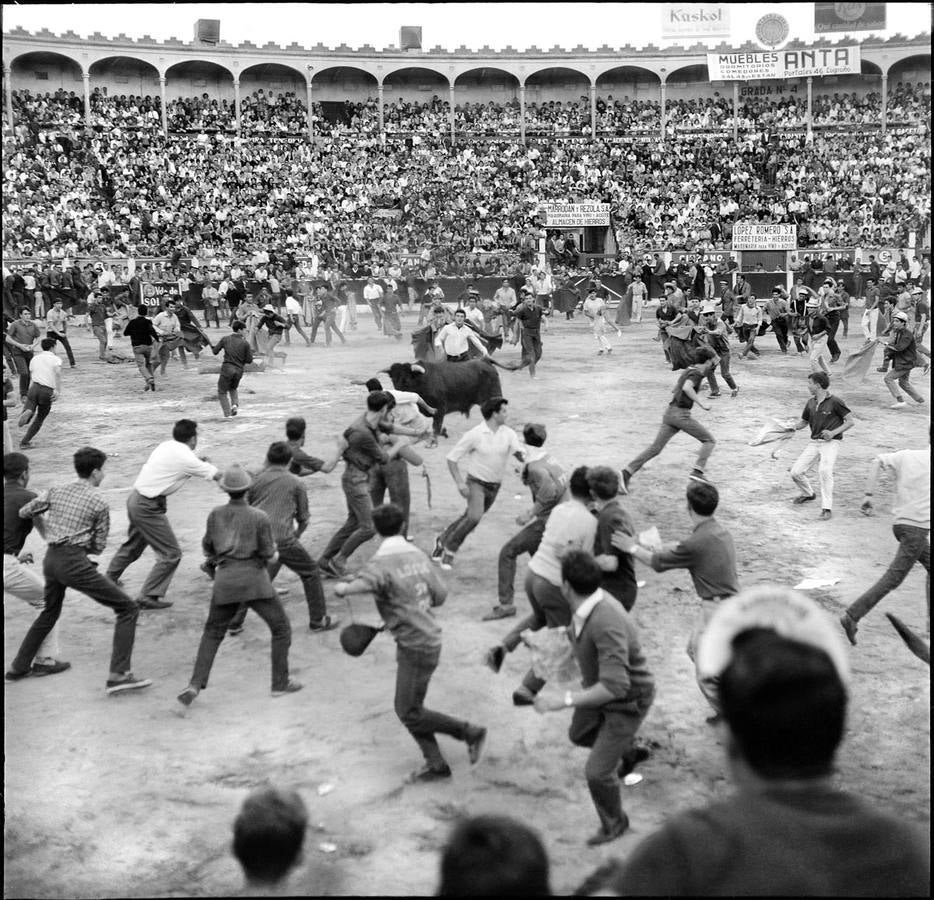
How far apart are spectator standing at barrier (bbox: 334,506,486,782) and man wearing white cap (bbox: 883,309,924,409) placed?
11676mm

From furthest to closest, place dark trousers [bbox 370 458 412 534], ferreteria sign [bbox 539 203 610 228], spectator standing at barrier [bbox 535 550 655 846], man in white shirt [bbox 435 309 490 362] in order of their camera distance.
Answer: ferreteria sign [bbox 539 203 610 228]
man in white shirt [bbox 435 309 490 362]
dark trousers [bbox 370 458 412 534]
spectator standing at barrier [bbox 535 550 655 846]

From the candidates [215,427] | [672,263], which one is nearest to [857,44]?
[672,263]

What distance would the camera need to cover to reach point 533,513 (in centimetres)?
834

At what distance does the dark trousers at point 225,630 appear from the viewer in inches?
281

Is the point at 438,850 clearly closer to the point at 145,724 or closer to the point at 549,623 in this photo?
the point at 549,623

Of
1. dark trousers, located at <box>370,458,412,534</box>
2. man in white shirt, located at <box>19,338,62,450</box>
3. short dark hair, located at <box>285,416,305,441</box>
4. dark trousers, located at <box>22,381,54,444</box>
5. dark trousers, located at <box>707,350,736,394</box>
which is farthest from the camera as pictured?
dark trousers, located at <box>707,350,736,394</box>

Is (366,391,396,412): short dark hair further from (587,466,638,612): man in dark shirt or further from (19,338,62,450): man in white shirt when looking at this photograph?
(19,338,62,450): man in white shirt

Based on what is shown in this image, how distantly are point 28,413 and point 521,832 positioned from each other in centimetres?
1460

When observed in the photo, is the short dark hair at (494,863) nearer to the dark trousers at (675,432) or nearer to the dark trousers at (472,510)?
the dark trousers at (472,510)

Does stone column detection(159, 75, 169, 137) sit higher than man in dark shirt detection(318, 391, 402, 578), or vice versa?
stone column detection(159, 75, 169, 137)

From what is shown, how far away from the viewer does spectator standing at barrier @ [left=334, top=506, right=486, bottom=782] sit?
A: 6215 mm

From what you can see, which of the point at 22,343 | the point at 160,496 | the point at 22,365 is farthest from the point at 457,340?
the point at 160,496

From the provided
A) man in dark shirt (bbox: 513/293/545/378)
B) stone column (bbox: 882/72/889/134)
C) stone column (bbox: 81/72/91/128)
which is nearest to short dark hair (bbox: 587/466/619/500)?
man in dark shirt (bbox: 513/293/545/378)

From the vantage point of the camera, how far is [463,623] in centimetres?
866
